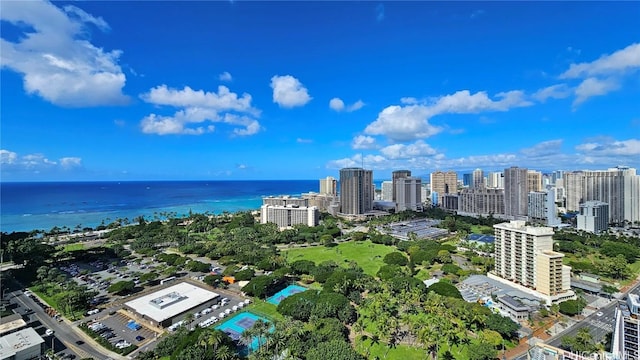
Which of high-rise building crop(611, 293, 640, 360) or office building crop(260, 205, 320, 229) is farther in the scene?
office building crop(260, 205, 320, 229)

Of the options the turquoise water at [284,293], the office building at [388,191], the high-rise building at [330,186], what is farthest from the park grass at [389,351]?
the office building at [388,191]

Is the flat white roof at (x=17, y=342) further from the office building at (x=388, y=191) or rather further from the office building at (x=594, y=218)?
the office building at (x=388, y=191)

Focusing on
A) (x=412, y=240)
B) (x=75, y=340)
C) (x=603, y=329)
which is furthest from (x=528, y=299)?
(x=75, y=340)

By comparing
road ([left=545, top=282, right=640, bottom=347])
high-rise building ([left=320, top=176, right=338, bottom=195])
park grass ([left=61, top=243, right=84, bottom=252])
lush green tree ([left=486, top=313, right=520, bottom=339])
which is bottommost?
road ([left=545, top=282, right=640, bottom=347])

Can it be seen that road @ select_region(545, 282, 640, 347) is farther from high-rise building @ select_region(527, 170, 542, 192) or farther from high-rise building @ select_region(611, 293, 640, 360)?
high-rise building @ select_region(527, 170, 542, 192)

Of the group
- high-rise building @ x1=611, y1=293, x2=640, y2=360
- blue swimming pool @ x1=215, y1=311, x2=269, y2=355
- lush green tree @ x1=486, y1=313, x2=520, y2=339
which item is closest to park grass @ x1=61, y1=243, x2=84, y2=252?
blue swimming pool @ x1=215, y1=311, x2=269, y2=355
